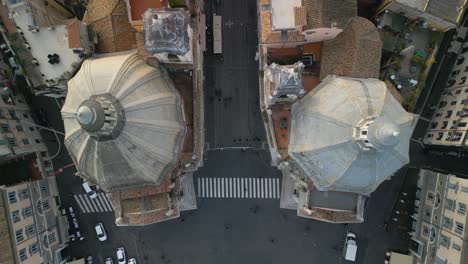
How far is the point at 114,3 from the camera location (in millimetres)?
55969

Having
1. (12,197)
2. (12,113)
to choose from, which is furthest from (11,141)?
(12,197)

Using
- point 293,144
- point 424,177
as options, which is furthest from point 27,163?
point 424,177

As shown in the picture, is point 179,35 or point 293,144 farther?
point 293,144

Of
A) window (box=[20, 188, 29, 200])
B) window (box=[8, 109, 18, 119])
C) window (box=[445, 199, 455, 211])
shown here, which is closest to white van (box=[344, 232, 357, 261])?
window (box=[445, 199, 455, 211])

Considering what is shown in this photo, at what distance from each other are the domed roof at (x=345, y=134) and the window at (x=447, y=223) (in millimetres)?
16757

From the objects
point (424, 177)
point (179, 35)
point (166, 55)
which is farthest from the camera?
point (424, 177)

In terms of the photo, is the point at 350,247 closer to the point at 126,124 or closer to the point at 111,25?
the point at 126,124

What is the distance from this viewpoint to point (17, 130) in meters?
64.8

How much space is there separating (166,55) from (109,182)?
1815 cm

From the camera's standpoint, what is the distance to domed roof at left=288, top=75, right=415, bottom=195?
1802 inches

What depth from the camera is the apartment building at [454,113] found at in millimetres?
61469

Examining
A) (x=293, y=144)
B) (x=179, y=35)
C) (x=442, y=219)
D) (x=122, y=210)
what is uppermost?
(x=179, y=35)

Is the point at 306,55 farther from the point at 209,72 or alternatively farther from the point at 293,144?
the point at 209,72

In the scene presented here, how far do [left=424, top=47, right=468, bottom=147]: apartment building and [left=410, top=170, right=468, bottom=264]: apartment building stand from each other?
235 inches
